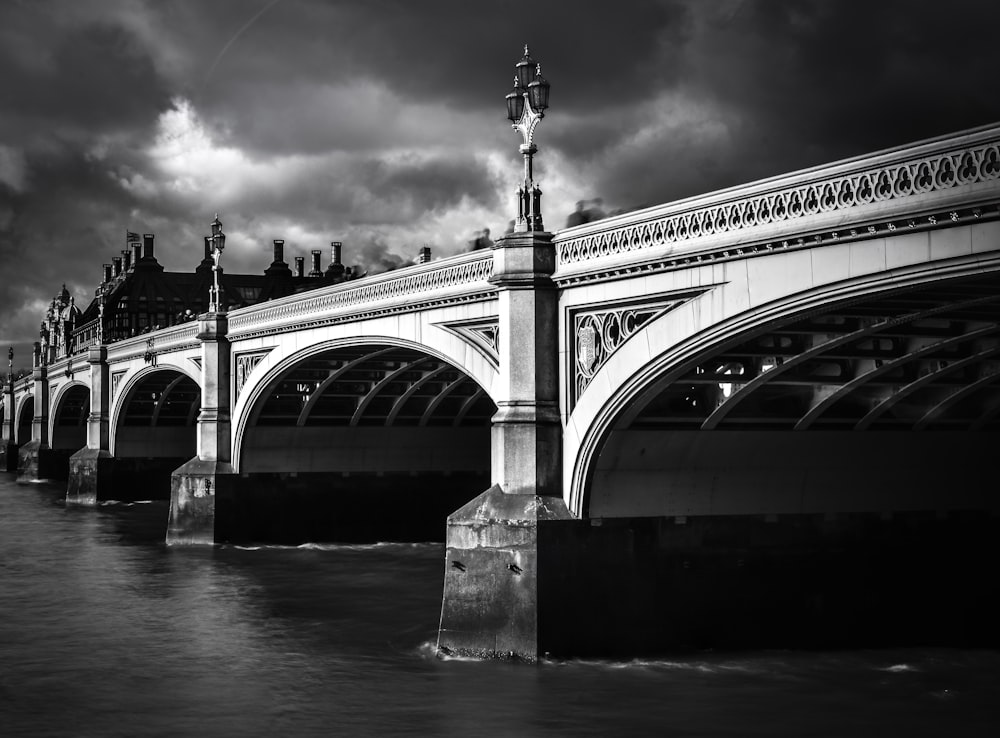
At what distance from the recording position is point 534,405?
18.1 metres

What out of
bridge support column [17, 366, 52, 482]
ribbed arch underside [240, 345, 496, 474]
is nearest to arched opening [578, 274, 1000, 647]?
ribbed arch underside [240, 345, 496, 474]

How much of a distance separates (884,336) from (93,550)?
24544mm

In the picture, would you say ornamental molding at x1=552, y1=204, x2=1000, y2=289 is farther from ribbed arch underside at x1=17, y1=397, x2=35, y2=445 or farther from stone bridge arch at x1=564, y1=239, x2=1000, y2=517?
ribbed arch underside at x1=17, y1=397, x2=35, y2=445

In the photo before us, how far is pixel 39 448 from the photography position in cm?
6731

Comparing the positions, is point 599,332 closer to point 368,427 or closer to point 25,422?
point 368,427

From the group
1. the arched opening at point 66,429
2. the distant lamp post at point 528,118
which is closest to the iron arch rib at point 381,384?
the distant lamp post at point 528,118

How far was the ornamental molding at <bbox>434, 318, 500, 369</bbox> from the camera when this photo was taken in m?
20.2

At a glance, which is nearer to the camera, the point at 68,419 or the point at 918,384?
the point at 918,384

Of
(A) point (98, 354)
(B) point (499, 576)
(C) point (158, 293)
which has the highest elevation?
(C) point (158, 293)

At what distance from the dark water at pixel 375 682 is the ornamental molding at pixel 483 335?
455 cm

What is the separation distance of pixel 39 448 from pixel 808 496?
55674 millimetres

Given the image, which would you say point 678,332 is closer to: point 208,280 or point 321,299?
point 321,299

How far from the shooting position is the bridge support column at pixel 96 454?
49.6 metres

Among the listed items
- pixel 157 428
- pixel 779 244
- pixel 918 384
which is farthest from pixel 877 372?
pixel 157 428
